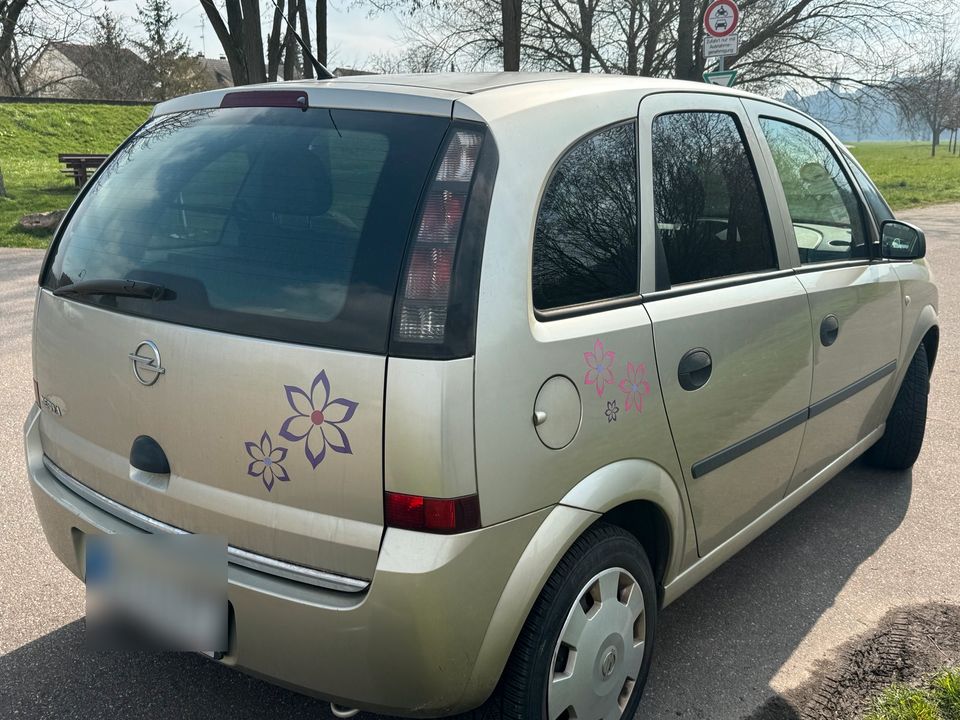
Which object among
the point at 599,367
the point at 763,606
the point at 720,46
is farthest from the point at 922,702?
the point at 720,46

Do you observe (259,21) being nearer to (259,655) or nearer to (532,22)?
(532,22)

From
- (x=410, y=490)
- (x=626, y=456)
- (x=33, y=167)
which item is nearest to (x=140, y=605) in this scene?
(x=410, y=490)

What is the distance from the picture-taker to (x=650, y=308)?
2199 mm

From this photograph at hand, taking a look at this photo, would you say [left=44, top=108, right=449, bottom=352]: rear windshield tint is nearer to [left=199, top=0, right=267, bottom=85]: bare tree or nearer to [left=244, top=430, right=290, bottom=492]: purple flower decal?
[left=244, top=430, right=290, bottom=492]: purple flower decal

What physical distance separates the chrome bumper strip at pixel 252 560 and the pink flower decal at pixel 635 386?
30.7 inches

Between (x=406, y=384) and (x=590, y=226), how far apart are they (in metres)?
0.71

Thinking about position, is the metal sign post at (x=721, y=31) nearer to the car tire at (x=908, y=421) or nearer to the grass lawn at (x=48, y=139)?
the car tire at (x=908, y=421)

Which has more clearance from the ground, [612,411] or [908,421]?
[612,411]

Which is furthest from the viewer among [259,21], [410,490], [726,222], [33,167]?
[33,167]

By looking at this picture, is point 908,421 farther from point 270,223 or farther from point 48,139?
point 48,139

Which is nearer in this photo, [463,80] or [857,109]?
[463,80]

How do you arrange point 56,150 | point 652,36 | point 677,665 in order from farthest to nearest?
point 56,150 → point 652,36 → point 677,665

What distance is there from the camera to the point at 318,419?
174cm

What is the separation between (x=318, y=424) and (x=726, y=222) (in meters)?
1.54
